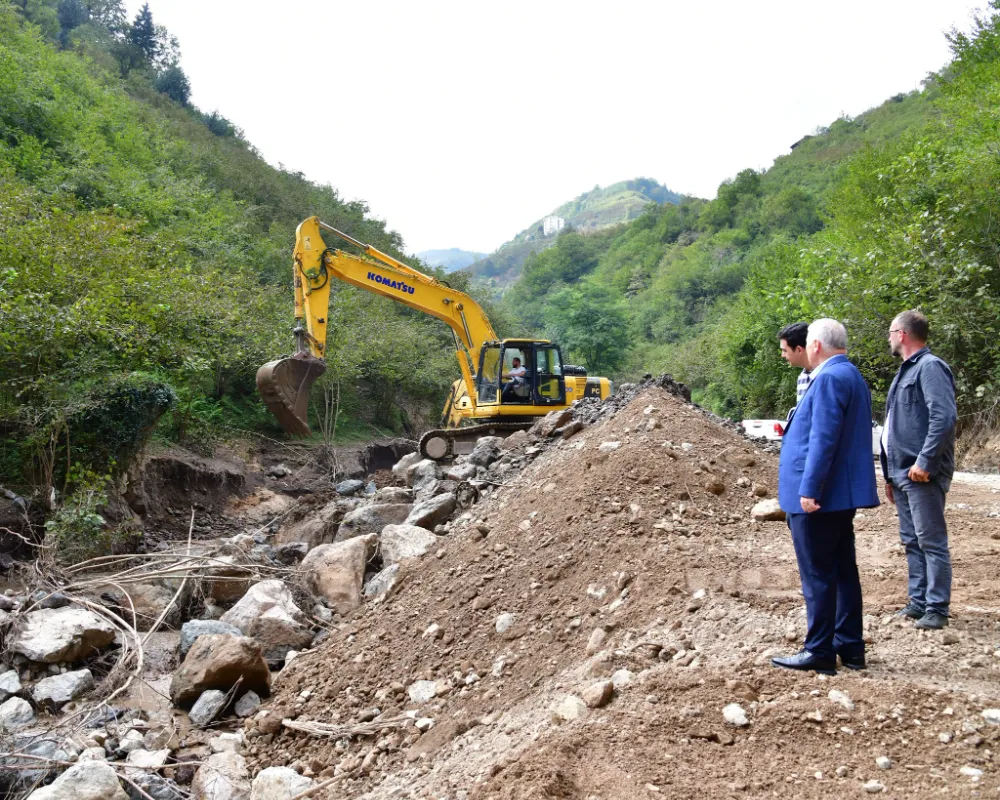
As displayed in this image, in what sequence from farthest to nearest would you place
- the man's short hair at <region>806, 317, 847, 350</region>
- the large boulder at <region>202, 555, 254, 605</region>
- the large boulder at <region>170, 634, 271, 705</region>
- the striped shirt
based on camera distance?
the large boulder at <region>202, 555, 254, 605</region>
the large boulder at <region>170, 634, 271, 705</region>
the striped shirt
the man's short hair at <region>806, 317, 847, 350</region>

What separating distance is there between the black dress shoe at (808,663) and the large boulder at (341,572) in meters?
4.03

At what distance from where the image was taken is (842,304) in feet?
40.7

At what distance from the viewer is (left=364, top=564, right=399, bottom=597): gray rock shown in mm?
5879

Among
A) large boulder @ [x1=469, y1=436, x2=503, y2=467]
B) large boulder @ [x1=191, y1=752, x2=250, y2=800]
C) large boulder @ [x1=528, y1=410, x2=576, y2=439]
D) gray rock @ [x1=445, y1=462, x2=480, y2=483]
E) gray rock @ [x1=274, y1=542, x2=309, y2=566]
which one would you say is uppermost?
large boulder @ [x1=528, y1=410, x2=576, y2=439]

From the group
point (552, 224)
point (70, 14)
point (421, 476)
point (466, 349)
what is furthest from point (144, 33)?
point (552, 224)

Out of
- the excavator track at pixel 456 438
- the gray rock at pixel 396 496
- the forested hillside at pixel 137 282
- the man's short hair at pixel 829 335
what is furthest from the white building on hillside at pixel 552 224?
the man's short hair at pixel 829 335

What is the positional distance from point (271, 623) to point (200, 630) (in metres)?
0.56

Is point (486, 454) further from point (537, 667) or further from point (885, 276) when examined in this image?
point (885, 276)

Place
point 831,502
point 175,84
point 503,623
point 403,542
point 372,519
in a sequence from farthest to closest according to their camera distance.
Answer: point 175,84
point 372,519
point 403,542
point 503,623
point 831,502

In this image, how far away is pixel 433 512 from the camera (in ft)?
23.0

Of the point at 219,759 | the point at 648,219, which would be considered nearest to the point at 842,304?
the point at 219,759

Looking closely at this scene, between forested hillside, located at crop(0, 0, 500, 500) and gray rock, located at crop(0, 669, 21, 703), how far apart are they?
3.51m

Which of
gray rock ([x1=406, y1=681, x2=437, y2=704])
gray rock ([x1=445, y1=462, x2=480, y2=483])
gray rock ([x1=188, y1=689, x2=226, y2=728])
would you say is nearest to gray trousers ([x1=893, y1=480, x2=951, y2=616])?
gray rock ([x1=406, y1=681, x2=437, y2=704])

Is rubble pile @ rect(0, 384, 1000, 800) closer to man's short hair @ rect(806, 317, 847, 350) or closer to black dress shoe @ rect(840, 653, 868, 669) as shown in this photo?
black dress shoe @ rect(840, 653, 868, 669)
